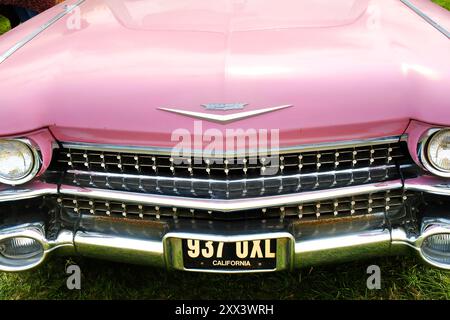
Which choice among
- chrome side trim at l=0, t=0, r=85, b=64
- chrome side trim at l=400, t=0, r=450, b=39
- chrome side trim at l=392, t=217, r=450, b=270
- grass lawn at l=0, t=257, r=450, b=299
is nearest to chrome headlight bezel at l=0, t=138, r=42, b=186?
chrome side trim at l=0, t=0, r=85, b=64

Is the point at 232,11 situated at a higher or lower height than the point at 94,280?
higher

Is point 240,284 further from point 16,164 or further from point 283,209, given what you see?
point 16,164

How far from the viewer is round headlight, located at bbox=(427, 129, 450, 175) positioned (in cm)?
181

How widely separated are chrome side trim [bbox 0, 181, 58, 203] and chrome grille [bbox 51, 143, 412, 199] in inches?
5.9

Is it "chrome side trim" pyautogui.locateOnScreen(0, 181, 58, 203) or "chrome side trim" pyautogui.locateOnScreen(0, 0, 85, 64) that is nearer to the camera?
"chrome side trim" pyautogui.locateOnScreen(0, 181, 58, 203)

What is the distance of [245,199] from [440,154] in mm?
728

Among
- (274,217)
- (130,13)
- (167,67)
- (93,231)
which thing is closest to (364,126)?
(274,217)

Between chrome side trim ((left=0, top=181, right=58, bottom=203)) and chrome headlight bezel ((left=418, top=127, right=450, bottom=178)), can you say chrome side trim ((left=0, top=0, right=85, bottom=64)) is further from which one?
chrome headlight bezel ((left=418, top=127, right=450, bottom=178))

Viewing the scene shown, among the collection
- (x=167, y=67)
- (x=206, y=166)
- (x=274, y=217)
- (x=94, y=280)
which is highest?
(x=167, y=67)

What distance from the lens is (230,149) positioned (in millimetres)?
1731

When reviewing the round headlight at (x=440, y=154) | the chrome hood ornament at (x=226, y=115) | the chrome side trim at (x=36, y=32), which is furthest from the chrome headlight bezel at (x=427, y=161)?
the chrome side trim at (x=36, y=32)
